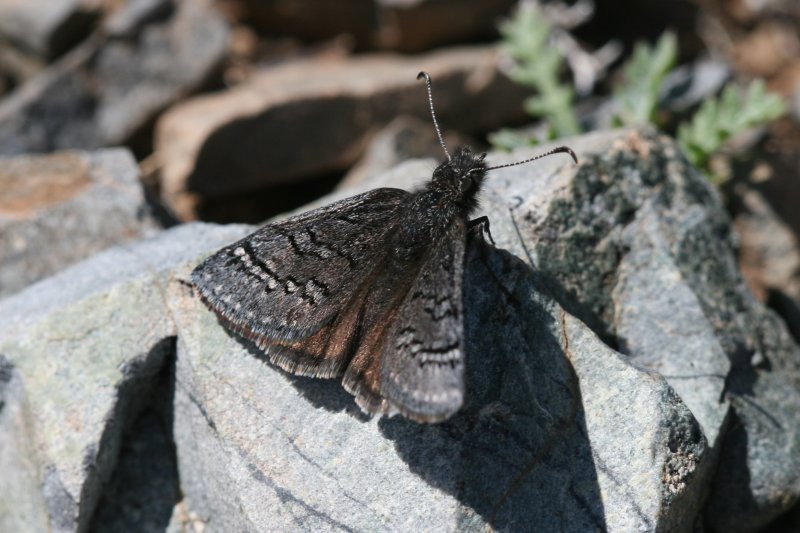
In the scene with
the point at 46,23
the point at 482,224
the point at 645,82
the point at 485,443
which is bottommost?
the point at 485,443

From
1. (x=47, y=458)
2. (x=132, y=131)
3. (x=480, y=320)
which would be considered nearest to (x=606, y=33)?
(x=132, y=131)

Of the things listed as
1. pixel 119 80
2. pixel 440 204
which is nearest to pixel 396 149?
pixel 119 80

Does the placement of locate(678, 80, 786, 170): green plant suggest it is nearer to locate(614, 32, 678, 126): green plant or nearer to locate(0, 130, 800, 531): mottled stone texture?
locate(614, 32, 678, 126): green plant

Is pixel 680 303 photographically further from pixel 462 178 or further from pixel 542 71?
pixel 542 71

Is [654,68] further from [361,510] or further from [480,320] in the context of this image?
[361,510]

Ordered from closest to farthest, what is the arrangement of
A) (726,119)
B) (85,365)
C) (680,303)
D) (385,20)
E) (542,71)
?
1. (85,365)
2. (680,303)
3. (726,119)
4. (542,71)
5. (385,20)

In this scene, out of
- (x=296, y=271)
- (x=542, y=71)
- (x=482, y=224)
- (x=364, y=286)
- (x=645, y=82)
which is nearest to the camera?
(x=364, y=286)

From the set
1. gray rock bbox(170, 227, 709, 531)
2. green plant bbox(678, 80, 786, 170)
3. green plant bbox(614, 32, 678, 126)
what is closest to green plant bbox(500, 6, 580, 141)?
green plant bbox(614, 32, 678, 126)
